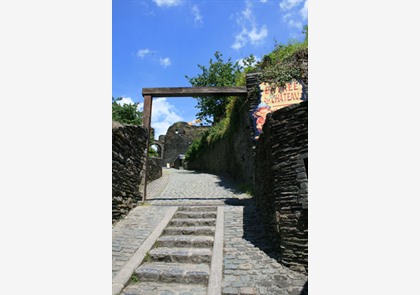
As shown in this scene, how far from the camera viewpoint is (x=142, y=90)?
8.09m

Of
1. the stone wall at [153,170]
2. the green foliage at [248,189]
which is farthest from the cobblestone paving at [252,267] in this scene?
the stone wall at [153,170]

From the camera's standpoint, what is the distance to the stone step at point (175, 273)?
3.84 metres

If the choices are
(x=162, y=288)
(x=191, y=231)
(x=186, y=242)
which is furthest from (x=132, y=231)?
(x=162, y=288)

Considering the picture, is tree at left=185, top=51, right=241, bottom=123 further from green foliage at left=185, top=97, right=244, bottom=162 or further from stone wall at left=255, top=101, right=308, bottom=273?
stone wall at left=255, top=101, right=308, bottom=273

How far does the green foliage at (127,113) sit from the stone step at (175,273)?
14557mm

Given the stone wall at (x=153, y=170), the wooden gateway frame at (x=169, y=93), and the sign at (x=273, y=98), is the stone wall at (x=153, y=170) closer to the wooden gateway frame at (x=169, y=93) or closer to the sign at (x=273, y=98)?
the wooden gateway frame at (x=169, y=93)

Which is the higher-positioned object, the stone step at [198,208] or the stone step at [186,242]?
the stone step at [198,208]

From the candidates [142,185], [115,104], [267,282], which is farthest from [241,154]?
[115,104]

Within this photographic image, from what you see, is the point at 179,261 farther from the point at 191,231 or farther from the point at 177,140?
the point at 177,140

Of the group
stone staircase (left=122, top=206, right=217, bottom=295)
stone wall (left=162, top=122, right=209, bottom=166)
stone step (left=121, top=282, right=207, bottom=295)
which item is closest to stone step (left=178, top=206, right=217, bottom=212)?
stone staircase (left=122, top=206, right=217, bottom=295)

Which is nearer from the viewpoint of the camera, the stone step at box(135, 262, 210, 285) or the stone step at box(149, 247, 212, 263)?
the stone step at box(135, 262, 210, 285)

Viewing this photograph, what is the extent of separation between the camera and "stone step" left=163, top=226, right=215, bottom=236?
213 inches

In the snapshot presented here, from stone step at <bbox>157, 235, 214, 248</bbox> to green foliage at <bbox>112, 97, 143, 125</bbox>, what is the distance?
13.7 m

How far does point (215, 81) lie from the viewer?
2223cm
